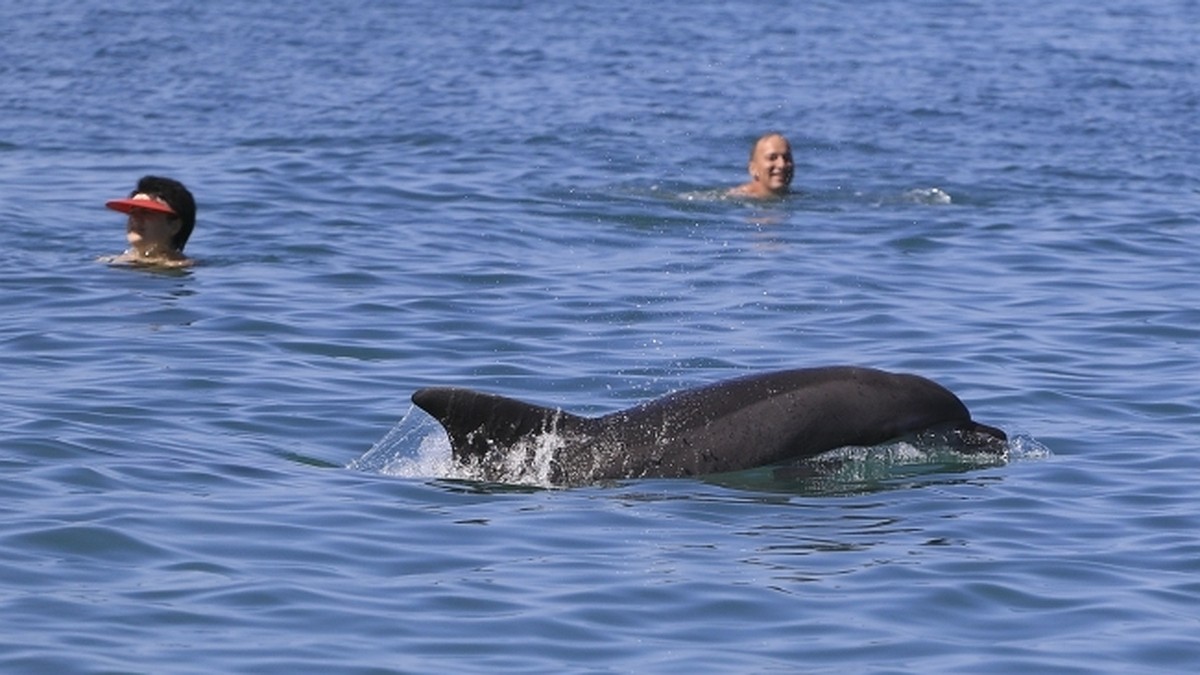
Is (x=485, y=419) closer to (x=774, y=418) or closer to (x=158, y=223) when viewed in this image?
(x=774, y=418)

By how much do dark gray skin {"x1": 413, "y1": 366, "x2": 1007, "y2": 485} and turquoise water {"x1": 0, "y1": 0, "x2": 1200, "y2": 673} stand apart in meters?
0.15

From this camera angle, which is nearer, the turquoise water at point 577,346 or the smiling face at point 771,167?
the turquoise water at point 577,346

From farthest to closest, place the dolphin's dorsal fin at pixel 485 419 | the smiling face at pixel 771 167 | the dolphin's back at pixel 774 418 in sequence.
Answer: the smiling face at pixel 771 167 → the dolphin's back at pixel 774 418 → the dolphin's dorsal fin at pixel 485 419

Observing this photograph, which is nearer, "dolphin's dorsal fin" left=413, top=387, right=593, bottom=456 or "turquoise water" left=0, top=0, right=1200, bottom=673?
"turquoise water" left=0, top=0, right=1200, bottom=673

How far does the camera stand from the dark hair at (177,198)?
713 inches

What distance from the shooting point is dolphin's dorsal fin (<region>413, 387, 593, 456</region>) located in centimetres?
1106

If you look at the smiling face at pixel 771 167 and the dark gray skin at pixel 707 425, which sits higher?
the smiling face at pixel 771 167

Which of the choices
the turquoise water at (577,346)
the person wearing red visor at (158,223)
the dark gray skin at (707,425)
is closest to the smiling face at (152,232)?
the person wearing red visor at (158,223)

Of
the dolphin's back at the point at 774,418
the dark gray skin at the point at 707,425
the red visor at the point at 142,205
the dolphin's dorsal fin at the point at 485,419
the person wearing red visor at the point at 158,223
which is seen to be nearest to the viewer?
the dolphin's dorsal fin at the point at 485,419

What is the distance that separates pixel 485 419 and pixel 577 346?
4.13m

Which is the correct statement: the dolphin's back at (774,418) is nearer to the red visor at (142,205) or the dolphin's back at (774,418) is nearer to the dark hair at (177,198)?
the red visor at (142,205)

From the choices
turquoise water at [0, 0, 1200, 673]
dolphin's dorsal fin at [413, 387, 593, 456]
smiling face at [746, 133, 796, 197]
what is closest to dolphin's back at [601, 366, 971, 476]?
turquoise water at [0, 0, 1200, 673]

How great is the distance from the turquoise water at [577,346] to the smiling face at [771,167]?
15.8 inches

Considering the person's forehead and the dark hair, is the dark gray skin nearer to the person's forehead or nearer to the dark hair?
the dark hair
